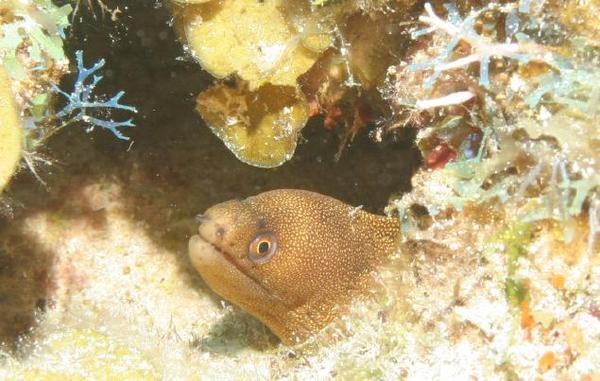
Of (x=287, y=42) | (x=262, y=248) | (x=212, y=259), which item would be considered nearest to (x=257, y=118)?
(x=287, y=42)

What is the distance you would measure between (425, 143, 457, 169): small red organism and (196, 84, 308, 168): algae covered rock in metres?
1.07

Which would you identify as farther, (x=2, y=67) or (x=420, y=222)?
(x=420, y=222)

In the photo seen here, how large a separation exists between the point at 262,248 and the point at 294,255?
23 centimetres

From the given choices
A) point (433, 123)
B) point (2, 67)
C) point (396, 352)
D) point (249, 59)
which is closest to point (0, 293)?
point (2, 67)

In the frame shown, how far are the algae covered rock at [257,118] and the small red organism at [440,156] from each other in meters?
1.07

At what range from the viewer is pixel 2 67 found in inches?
94.0

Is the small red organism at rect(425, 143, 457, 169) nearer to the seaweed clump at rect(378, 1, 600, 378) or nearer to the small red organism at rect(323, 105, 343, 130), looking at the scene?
the seaweed clump at rect(378, 1, 600, 378)

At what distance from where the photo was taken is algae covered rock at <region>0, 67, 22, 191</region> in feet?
7.57

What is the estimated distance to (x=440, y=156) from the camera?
2.76m

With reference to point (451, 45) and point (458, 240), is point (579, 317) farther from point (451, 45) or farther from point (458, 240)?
point (451, 45)

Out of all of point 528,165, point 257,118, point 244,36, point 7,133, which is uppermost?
point 528,165

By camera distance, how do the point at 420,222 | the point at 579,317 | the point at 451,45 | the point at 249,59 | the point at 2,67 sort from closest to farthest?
the point at 579,317, the point at 451,45, the point at 2,67, the point at 420,222, the point at 249,59

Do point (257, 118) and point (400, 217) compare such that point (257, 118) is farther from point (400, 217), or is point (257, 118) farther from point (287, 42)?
point (400, 217)

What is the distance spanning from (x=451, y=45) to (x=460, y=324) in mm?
1200
